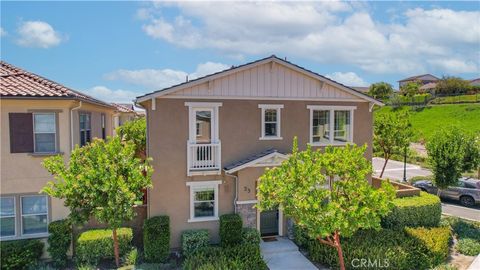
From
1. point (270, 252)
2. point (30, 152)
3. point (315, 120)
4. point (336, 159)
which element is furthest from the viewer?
point (315, 120)

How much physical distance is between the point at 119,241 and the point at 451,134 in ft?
59.4

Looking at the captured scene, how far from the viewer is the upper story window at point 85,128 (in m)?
14.6

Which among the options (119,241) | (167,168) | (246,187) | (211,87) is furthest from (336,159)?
(119,241)

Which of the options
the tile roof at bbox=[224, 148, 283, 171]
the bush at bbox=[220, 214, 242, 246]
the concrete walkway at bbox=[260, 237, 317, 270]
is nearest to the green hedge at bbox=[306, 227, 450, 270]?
the concrete walkway at bbox=[260, 237, 317, 270]

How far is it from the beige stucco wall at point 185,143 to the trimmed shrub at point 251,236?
127 cm

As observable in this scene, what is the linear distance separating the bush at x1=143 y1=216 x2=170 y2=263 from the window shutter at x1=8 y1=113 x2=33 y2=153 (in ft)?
18.5

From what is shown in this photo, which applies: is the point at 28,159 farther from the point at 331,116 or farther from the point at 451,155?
the point at 451,155

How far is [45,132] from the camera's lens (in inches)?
492

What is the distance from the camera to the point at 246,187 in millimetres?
13969

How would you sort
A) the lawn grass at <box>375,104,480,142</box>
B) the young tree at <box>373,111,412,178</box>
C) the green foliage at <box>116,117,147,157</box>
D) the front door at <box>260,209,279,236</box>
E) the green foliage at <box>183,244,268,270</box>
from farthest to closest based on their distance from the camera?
1. the lawn grass at <box>375,104,480,142</box>
2. the green foliage at <box>116,117,147,157</box>
3. the young tree at <box>373,111,412,178</box>
4. the front door at <box>260,209,279,236</box>
5. the green foliage at <box>183,244,268,270</box>

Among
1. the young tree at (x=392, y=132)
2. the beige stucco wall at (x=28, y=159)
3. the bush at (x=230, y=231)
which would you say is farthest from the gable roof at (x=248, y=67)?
the young tree at (x=392, y=132)

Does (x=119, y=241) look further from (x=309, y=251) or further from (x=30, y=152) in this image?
(x=309, y=251)

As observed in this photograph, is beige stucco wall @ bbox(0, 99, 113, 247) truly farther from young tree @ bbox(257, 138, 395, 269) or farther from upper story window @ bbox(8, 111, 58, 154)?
young tree @ bbox(257, 138, 395, 269)

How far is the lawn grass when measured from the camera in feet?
134
